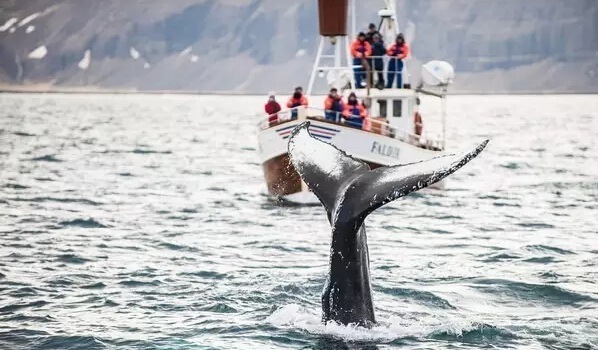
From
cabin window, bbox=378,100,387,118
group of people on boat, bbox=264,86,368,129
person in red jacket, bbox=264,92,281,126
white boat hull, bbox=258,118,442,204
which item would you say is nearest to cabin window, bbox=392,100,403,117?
cabin window, bbox=378,100,387,118

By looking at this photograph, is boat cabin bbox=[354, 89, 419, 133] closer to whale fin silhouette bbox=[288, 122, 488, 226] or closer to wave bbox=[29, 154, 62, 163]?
whale fin silhouette bbox=[288, 122, 488, 226]

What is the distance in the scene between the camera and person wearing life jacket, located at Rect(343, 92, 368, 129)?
2528 centimetres

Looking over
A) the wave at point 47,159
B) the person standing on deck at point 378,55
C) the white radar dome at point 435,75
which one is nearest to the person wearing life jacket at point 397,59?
the person standing on deck at point 378,55

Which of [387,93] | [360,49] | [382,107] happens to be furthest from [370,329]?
[382,107]

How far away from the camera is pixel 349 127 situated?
25078mm

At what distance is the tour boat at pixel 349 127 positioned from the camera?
2498 cm

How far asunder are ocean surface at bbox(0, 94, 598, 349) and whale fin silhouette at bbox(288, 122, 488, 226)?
138cm

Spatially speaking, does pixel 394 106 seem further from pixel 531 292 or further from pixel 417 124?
pixel 531 292

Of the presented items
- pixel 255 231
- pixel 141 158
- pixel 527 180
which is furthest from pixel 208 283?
pixel 141 158

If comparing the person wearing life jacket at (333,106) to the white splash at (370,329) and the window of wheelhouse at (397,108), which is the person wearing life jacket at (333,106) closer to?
the window of wheelhouse at (397,108)

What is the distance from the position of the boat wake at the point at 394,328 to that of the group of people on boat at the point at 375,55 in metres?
15.8

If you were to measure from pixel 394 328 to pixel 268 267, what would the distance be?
4.93m

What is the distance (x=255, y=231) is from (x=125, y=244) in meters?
2.95

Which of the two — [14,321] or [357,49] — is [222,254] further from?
[357,49]
